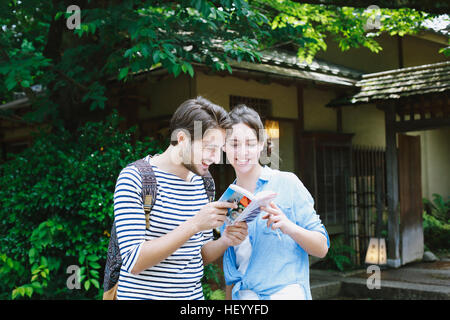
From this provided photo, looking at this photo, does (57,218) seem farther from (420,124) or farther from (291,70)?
(420,124)

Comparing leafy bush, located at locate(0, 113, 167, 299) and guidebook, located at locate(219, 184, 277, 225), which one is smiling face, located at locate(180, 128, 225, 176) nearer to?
guidebook, located at locate(219, 184, 277, 225)

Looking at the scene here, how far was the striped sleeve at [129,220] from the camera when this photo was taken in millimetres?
1964

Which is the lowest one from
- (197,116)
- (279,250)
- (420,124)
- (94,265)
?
(94,265)

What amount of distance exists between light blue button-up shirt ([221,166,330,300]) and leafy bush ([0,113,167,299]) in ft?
9.50

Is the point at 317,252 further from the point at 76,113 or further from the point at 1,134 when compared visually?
the point at 1,134

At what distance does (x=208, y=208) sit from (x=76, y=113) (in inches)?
198

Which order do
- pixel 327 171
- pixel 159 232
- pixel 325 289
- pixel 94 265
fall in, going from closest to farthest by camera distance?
1. pixel 159 232
2. pixel 94 265
3. pixel 325 289
4. pixel 327 171

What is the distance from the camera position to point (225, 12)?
17.6ft

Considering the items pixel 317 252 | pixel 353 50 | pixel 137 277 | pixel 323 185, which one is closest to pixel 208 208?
pixel 137 277

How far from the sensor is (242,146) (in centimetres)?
246

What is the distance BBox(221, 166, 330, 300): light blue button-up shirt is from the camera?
2.37 metres

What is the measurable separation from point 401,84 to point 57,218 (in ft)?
22.0

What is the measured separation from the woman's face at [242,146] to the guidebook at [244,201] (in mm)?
387

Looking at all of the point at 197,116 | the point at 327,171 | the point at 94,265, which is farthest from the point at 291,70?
the point at 197,116
